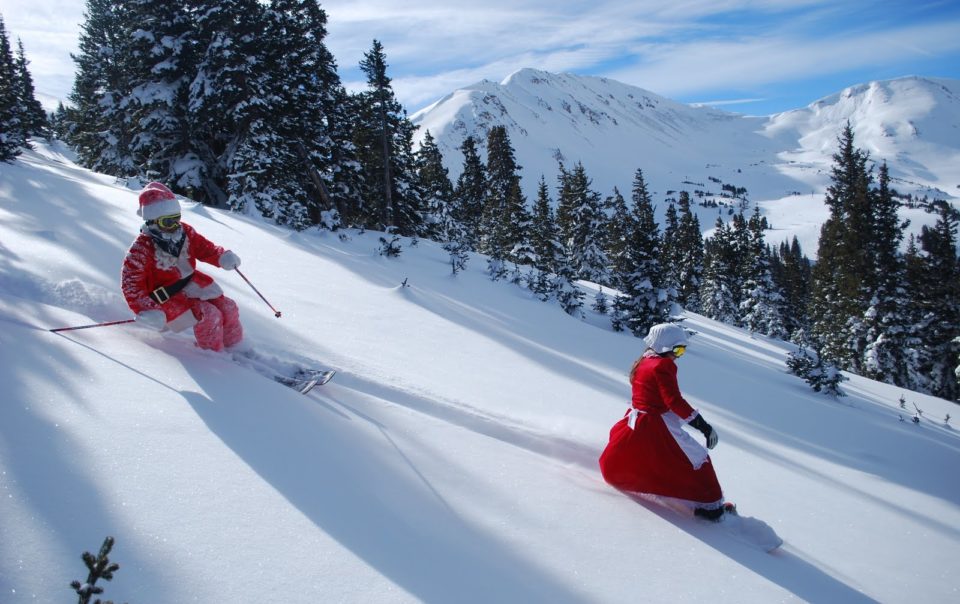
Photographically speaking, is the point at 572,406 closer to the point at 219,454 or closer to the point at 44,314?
the point at 219,454

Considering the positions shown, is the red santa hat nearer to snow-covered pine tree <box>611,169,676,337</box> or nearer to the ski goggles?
the ski goggles

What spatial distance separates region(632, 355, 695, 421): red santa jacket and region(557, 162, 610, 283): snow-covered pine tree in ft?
114

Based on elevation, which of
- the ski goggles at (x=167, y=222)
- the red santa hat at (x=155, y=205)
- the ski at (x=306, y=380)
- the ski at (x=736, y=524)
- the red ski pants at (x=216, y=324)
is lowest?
the ski at (x=736, y=524)

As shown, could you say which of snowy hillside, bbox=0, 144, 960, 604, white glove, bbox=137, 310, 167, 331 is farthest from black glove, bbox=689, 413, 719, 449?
white glove, bbox=137, 310, 167, 331

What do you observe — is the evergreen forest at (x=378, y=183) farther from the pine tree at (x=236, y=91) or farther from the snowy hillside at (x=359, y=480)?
the snowy hillside at (x=359, y=480)

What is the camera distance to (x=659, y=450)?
12.4 ft

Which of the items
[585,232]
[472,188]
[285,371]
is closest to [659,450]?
[285,371]

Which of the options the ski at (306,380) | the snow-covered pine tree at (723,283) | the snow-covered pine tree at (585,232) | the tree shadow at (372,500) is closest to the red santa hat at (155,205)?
the tree shadow at (372,500)

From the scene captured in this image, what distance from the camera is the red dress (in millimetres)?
3666

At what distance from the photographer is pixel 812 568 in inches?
133

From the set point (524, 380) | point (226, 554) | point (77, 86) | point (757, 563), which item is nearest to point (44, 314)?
point (226, 554)

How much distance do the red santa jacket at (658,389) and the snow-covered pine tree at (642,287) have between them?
13.2m

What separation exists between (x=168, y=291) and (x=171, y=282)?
0.48 feet

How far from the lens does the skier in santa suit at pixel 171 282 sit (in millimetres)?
4066
